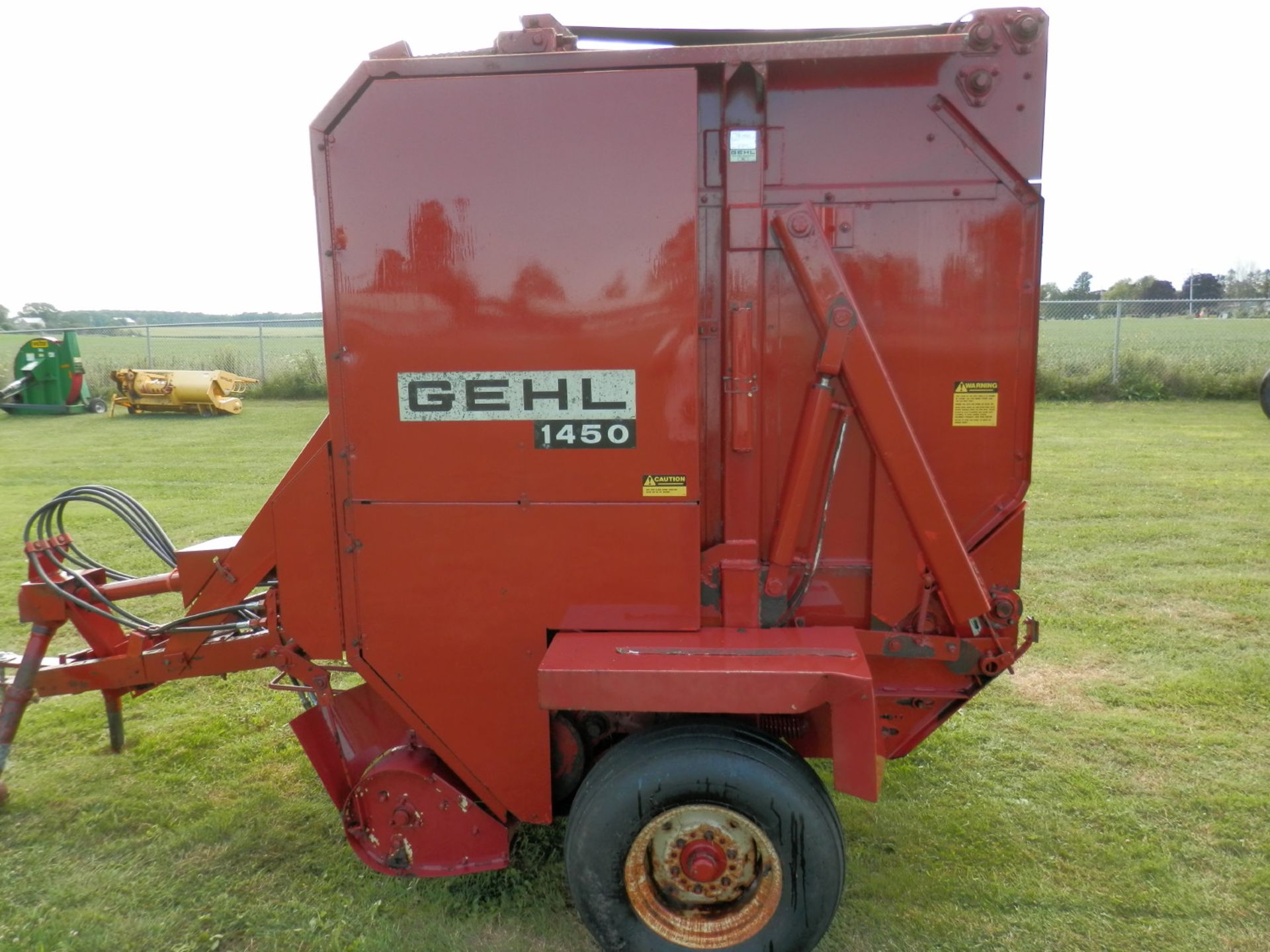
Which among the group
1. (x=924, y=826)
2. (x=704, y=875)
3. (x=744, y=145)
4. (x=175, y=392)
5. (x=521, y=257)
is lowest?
(x=924, y=826)

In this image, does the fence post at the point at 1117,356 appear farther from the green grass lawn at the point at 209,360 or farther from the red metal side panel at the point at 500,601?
the red metal side panel at the point at 500,601

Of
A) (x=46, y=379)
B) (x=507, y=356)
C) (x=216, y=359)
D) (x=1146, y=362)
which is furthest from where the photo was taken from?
(x=216, y=359)

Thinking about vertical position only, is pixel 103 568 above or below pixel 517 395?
below

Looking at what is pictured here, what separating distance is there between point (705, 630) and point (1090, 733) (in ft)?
8.85

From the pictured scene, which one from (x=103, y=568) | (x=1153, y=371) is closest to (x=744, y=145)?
(x=103, y=568)

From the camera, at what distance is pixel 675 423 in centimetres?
280

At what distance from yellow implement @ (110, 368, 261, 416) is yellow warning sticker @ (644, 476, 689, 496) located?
16.8m

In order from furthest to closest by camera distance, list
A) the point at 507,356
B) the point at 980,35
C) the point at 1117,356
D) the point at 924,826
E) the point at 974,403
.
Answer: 1. the point at 1117,356
2. the point at 924,826
3. the point at 974,403
4. the point at 507,356
5. the point at 980,35

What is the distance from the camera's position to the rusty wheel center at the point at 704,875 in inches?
110

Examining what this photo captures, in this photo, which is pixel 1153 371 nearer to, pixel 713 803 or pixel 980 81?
pixel 980 81

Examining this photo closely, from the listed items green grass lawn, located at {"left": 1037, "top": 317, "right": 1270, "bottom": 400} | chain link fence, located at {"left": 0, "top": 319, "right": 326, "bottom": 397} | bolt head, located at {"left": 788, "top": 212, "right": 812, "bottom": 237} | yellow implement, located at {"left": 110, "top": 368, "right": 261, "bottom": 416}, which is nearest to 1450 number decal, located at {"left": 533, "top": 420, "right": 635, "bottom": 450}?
bolt head, located at {"left": 788, "top": 212, "right": 812, "bottom": 237}

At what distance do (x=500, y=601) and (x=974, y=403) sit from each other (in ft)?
5.58

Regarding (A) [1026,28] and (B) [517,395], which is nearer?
(A) [1026,28]

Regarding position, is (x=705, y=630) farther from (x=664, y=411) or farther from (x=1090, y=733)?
(x=1090, y=733)
